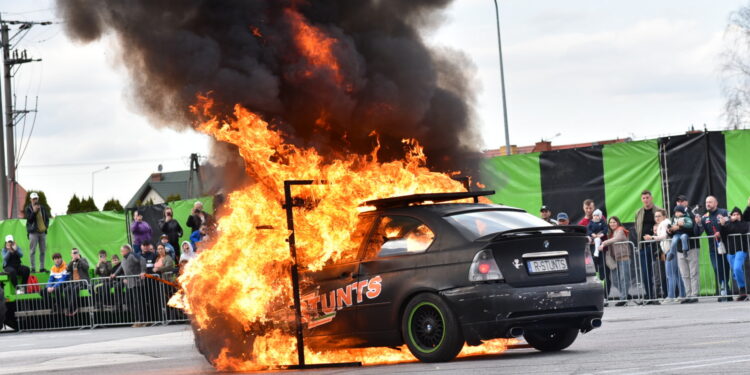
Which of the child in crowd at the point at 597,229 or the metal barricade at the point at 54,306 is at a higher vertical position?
the child in crowd at the point at 597,229

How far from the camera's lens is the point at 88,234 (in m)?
30.0

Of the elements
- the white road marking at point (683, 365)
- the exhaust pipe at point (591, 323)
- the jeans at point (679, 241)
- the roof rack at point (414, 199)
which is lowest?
the white road marking at point (683, 365)

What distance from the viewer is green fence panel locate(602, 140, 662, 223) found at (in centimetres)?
2122

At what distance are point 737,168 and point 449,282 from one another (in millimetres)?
10774

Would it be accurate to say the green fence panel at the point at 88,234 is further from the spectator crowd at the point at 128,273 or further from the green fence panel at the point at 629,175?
the green fence panel at the point at 629,175

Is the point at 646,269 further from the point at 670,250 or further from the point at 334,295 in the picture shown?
the point at 334,295

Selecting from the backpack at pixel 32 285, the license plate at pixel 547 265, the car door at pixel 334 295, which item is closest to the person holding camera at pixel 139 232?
the backpack at pixel 32 285

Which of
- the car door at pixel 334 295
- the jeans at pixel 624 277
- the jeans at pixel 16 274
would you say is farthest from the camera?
the jeans at pixel 16 274

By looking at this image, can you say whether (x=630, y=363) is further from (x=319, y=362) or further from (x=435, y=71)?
(x=435, y=71)

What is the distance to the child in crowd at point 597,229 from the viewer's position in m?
20.7

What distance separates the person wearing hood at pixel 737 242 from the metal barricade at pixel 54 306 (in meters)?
13.0

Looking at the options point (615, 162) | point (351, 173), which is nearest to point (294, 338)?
point (351, 173)

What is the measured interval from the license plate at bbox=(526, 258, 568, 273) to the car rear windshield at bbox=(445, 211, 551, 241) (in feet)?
1.50

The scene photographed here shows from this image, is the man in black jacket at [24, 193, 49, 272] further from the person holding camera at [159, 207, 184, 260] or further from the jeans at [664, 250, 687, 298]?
the jeans at [664, 250, 687, 298]
